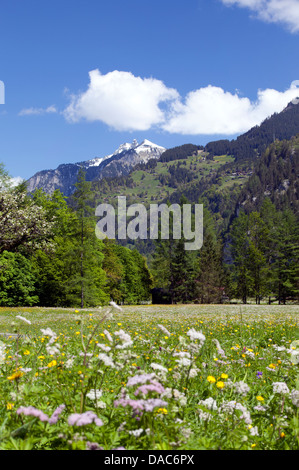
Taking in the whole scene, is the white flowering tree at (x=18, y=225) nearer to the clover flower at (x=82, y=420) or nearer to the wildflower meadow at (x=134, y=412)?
the wildflower meadow at (x=134, y=412)

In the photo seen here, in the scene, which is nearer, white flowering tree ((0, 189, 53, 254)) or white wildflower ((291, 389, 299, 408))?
white wildflower ((291, 389, 299, 408))

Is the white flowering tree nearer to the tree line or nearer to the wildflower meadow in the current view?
the tree line

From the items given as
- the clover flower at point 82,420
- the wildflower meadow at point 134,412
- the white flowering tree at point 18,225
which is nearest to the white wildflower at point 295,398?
the wildflower meadow at point 134,412

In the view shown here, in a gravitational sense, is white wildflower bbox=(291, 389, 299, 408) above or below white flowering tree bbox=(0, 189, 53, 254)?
below

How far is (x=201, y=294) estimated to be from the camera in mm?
69500

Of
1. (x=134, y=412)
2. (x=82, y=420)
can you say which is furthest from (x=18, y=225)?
(x=82, y=420)

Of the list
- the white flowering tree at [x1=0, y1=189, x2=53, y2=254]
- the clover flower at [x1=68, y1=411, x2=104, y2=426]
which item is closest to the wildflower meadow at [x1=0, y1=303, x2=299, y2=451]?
the clover flower at [x1=68, y1=411, x2=104, y2=426]

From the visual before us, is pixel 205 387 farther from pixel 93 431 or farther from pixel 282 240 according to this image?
pixel 282 240

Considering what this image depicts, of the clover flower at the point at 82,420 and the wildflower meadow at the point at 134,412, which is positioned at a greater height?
the clover flower at the point at 82,420

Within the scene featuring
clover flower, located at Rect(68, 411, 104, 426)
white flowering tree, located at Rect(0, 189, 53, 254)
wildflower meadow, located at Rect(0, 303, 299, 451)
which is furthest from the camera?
white flowering tree, located at Rect(0, 189, 53, 254)

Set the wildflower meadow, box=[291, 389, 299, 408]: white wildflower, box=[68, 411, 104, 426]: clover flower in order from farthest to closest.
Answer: box=[291, 389, 299, 408]: white wildflower, the wildflower meadow, box=[68, 411, 104, 426]: clover flower

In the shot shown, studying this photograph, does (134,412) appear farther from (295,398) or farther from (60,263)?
(60,263)

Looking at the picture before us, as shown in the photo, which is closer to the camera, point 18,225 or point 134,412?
point 134,412
